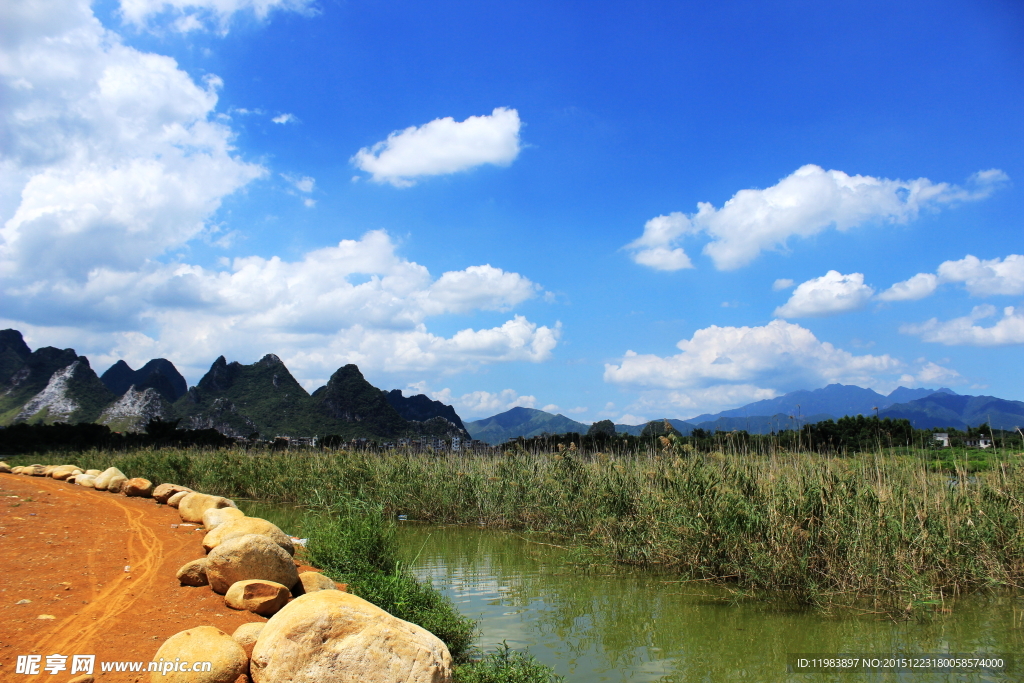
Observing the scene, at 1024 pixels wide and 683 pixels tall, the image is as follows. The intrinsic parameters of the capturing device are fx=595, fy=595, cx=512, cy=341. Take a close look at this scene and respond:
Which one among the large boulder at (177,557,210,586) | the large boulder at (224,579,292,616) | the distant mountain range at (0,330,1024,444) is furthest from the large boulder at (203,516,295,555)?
→ the distant mountain range at (0,330,1024,444)

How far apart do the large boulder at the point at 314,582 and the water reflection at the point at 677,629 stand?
153cm

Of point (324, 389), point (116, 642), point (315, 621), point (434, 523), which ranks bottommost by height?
point (434, 523)

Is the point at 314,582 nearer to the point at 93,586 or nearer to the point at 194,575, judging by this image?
the point at 194,575

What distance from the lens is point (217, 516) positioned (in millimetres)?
7684

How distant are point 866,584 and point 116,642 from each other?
7045mm

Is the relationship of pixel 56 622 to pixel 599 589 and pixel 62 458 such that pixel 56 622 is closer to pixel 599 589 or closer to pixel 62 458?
pixel 599 589

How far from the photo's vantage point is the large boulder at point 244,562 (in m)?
5.25

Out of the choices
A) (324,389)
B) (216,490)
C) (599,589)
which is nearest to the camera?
(599,589)

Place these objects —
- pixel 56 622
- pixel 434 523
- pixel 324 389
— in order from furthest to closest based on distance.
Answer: pixel 324 389 < pixel 434 523 < pixel 56 622

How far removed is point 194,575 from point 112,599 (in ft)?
2.11

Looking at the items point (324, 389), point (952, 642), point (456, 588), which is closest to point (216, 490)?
point (456, 588)

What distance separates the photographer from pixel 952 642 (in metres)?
5.57

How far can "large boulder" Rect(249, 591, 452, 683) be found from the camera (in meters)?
3.53

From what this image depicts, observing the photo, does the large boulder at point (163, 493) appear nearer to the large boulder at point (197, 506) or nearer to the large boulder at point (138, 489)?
the large boulder at point (138, 489)
